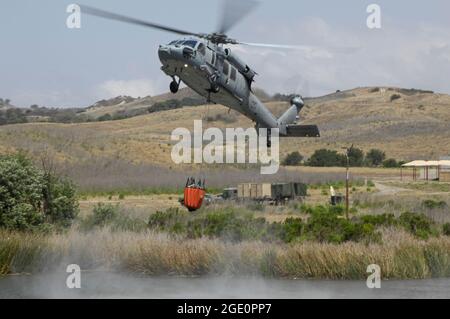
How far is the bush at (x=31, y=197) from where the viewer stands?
122 ft

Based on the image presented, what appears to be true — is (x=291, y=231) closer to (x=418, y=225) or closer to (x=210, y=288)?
(x=418, y=225)

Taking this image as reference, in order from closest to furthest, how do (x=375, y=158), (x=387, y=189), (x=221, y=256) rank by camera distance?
1. (x=221, y=256)
2. (x=387, y=189)
3. (x=375, y=158)

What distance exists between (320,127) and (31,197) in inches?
4231

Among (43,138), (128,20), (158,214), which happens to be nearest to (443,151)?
(43,138)

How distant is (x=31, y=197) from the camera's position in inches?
1527

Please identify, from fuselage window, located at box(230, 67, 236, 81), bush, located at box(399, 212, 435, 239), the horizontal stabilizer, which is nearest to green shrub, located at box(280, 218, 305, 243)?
bush, located at box(399, 212, 435, 239)

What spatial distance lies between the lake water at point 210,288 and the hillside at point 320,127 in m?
50.5

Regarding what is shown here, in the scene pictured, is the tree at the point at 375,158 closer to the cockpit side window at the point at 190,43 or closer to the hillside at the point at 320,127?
the hillside at the point at 320,127

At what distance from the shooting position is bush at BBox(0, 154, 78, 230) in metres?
37.3

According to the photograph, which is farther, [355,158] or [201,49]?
[355,158]

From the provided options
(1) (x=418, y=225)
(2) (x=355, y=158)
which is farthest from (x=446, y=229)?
(2) (x=355, y=158)
